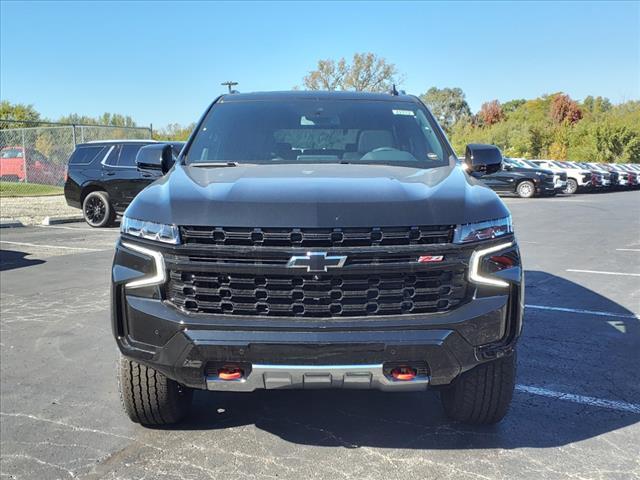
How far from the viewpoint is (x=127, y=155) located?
13719 mm

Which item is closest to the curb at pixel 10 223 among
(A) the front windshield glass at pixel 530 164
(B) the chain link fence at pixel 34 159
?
(B) the chain link fence at pixel 34 159

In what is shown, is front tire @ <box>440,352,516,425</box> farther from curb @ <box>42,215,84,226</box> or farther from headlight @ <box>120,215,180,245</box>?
curb @ <box>42,215,84,226</box>

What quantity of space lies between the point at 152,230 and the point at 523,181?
24781mm

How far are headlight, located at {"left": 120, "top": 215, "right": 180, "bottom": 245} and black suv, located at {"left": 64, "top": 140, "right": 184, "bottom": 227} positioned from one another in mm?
11020

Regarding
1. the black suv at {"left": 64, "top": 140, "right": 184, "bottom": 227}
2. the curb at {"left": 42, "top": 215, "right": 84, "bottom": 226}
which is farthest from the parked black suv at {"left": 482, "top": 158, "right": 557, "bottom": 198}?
the curb at {"left": 42, "top": 215, "right": 84, "bottom": 226}

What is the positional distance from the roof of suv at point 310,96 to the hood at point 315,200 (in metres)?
1.36

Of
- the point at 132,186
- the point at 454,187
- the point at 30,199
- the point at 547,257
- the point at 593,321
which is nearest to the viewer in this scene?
the point at 454,187

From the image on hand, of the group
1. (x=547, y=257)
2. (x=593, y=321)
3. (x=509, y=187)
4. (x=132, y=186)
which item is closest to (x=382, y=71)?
(x=509, y=187)

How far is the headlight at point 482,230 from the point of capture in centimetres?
276

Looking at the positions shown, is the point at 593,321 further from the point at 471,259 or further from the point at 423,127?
the point at 471,259

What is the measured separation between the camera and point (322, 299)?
271cm

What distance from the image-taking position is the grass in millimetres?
21438

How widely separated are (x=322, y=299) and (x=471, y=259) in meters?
0.71

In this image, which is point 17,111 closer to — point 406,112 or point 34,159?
point 34,159
